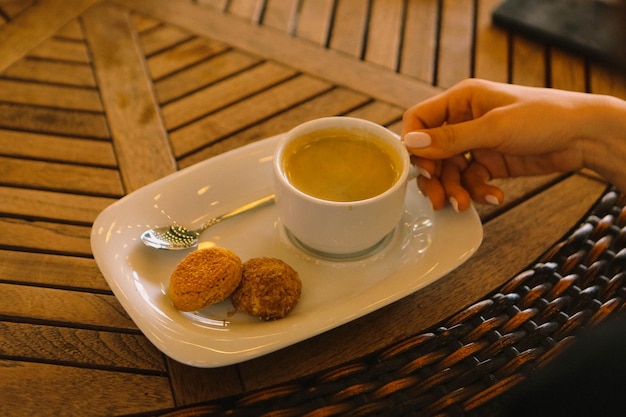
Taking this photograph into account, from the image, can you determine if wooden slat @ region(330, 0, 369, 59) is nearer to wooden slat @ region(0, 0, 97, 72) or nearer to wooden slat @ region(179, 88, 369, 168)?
wooden slat @ region(179, 88, 369, 168)

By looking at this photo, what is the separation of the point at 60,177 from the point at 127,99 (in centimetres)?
19

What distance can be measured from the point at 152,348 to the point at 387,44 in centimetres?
71

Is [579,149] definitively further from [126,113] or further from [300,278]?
[126,113]

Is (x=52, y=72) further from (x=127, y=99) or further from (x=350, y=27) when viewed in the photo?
(x=350, y=27)

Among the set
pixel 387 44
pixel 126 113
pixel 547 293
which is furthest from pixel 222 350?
pixel 387 44

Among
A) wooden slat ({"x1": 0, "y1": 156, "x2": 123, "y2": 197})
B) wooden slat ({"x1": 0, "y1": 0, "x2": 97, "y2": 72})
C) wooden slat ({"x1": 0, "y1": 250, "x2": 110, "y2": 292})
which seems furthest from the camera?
wooden slat ({"x1": 0, "y1": 0, "x2": 97, "y2": 72})

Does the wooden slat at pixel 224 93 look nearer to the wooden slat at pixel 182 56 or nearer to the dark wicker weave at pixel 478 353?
the wooden slat at pixel 182 56

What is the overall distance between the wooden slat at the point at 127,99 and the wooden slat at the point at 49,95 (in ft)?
0.08

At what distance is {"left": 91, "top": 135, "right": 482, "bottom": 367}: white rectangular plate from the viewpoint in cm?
62

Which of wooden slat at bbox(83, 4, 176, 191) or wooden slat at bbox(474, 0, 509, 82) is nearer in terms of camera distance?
wooden slat at bbox(83, 4, 176, 191)

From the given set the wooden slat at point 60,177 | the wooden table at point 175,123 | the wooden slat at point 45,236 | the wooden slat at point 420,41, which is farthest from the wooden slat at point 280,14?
the wooden slat at point 45,236

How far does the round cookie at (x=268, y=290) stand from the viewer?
0.65 metres

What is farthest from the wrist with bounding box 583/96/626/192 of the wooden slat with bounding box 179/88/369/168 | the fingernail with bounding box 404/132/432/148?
the wooden slat with bounding box 179/88/369/168

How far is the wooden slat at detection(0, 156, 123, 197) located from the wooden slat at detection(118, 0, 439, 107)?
37 centimetres
